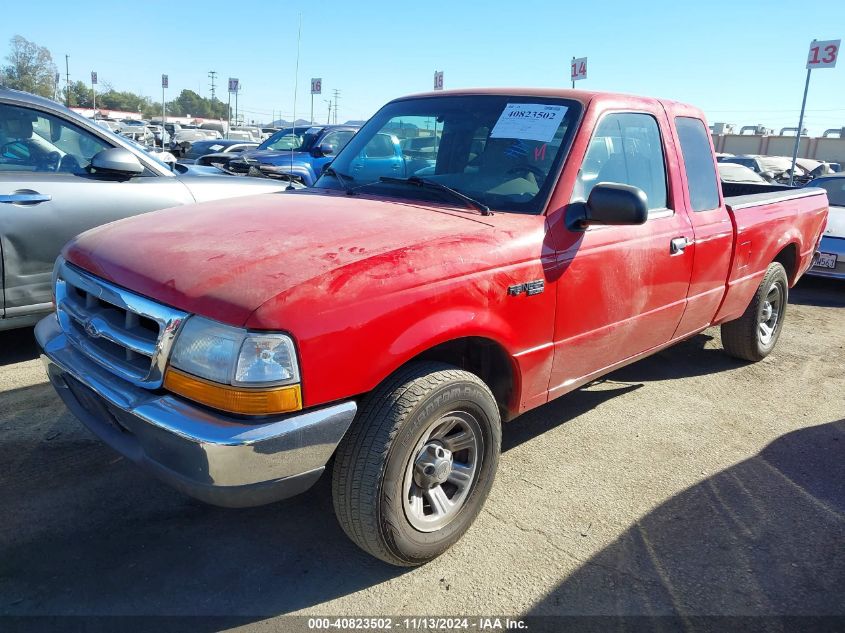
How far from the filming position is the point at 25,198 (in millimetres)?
4113

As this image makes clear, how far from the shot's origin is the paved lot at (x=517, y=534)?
2467mm

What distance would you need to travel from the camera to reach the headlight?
2.05 meters

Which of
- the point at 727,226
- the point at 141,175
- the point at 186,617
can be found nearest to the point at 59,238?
the point at 141,175

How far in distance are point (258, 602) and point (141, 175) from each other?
3422 millimetres

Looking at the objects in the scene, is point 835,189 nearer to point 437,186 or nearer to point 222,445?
point 437,186

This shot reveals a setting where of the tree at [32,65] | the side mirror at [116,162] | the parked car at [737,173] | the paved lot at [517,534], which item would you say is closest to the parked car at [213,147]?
the parked car at [737,173]

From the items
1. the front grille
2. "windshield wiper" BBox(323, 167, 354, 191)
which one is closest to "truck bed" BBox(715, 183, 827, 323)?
"windshield wiper" BBox(323, 167, 354, 191)

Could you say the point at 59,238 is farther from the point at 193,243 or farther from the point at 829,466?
the point at 829,466

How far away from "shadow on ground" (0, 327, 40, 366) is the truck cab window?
3.74 m

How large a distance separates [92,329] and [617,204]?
2.18 m

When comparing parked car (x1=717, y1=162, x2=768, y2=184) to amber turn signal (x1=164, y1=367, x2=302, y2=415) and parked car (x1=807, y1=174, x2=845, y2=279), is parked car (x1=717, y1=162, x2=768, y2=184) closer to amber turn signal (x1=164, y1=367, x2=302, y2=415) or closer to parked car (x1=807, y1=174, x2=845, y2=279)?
parked car (x1=807, y1=174, x2=845, y2=279)

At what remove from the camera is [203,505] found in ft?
9.79

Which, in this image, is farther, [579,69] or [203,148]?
[203,148]

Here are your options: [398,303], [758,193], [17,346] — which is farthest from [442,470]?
[758,193]
